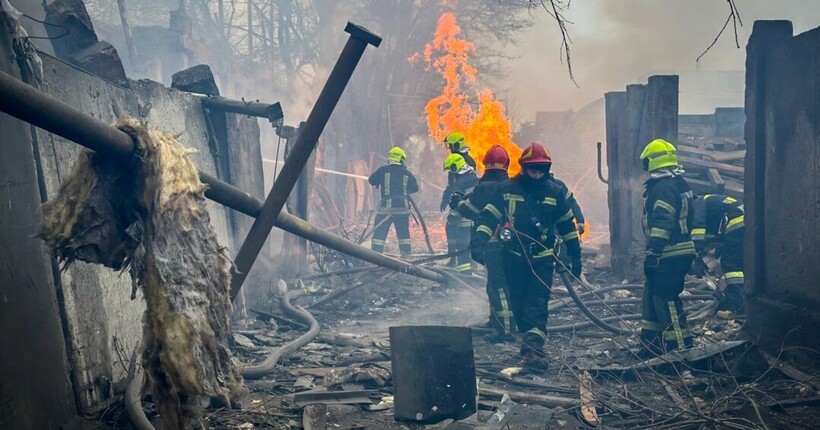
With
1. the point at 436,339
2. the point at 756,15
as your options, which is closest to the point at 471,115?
the point at 756,15

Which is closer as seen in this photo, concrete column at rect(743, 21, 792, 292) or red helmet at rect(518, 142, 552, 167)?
concrete column at rect(743, 21, 792, 292)

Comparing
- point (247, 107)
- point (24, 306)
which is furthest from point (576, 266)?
point (24, 306)

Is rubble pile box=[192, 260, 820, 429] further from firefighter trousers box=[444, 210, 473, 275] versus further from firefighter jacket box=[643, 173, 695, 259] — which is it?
firefighter trousers box=[444, 210, 473, 275]

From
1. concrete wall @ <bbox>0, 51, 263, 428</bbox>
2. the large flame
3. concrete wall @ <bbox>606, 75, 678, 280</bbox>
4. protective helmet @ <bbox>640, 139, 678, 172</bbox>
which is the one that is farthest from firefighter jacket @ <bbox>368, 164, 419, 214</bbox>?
the large flame

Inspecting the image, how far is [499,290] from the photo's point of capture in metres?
7.45

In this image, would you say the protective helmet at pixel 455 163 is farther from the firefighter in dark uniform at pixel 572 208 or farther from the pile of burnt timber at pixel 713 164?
the pile of burnt timber at pixel 713 164

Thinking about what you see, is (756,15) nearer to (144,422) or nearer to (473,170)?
(473,170)

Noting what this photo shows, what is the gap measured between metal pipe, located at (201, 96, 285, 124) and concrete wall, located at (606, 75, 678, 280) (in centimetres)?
578

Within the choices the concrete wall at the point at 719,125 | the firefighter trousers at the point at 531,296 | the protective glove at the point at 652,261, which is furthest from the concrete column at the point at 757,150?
the concrete wall at the point at 719,125

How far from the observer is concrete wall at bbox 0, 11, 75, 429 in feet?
11.2

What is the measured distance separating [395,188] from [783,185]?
788 cm

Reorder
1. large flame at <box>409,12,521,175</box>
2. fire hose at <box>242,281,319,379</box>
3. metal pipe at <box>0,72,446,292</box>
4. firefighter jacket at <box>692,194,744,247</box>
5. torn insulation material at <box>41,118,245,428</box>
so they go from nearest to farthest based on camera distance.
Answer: metal pipe at <box>0,72,446,292</box>
torn insulation material at <box>41,118,245,428</box>
fire hose at <box>242,281,319,379</box>
firefighter jacket at <box>692,194,744,247</box>
large flame at <box>409,12,521,175</box>

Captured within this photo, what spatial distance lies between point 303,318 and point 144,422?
3996 millimetres

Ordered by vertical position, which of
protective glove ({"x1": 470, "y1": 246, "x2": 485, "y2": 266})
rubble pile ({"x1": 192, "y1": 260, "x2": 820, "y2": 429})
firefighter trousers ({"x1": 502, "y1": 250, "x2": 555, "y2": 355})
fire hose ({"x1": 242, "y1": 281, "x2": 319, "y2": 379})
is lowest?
rubble pile ({"x1": 192, "y1": 260, "x2": 820, "y2": 429})
